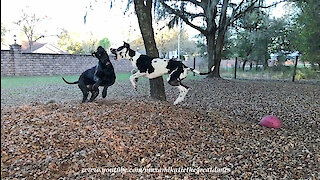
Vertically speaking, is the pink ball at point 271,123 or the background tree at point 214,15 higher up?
the background tree at point 214,15

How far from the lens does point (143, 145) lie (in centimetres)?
303

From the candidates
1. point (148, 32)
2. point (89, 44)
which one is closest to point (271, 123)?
point (148, 32)

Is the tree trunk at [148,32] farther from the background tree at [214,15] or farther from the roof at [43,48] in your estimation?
the roof at [43,48]

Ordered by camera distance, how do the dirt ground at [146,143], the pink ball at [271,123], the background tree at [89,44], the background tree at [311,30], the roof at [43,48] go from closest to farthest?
1. the dirt ground at [146,143]
2. the pink ball at [271,123]
3. the background tree at [311,30]
4. the background tree at [89,44]
5. the roof at [43,48]

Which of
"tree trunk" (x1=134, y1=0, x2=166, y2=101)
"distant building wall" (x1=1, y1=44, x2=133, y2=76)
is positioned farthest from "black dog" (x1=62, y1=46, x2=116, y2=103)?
"distant building wall" (x1=1, y1=44, x2=133, y2=76)

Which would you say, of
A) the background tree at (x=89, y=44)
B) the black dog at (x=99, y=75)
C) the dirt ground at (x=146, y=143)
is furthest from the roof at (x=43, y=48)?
the dirt ground at (x=146, y=143)

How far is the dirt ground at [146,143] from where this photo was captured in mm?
2531

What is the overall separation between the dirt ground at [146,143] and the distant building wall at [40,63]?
11565mm

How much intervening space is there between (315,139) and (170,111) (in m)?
2.16

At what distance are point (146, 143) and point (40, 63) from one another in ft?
48.3

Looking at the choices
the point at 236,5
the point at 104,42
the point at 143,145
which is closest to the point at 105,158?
the point at 143,145

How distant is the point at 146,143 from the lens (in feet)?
10.1

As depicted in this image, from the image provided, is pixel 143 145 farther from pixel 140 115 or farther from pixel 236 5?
pixel 236 5

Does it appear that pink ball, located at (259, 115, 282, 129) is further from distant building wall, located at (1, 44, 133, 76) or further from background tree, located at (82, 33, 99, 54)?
background tree, located at (82, 33, 99, 54)
